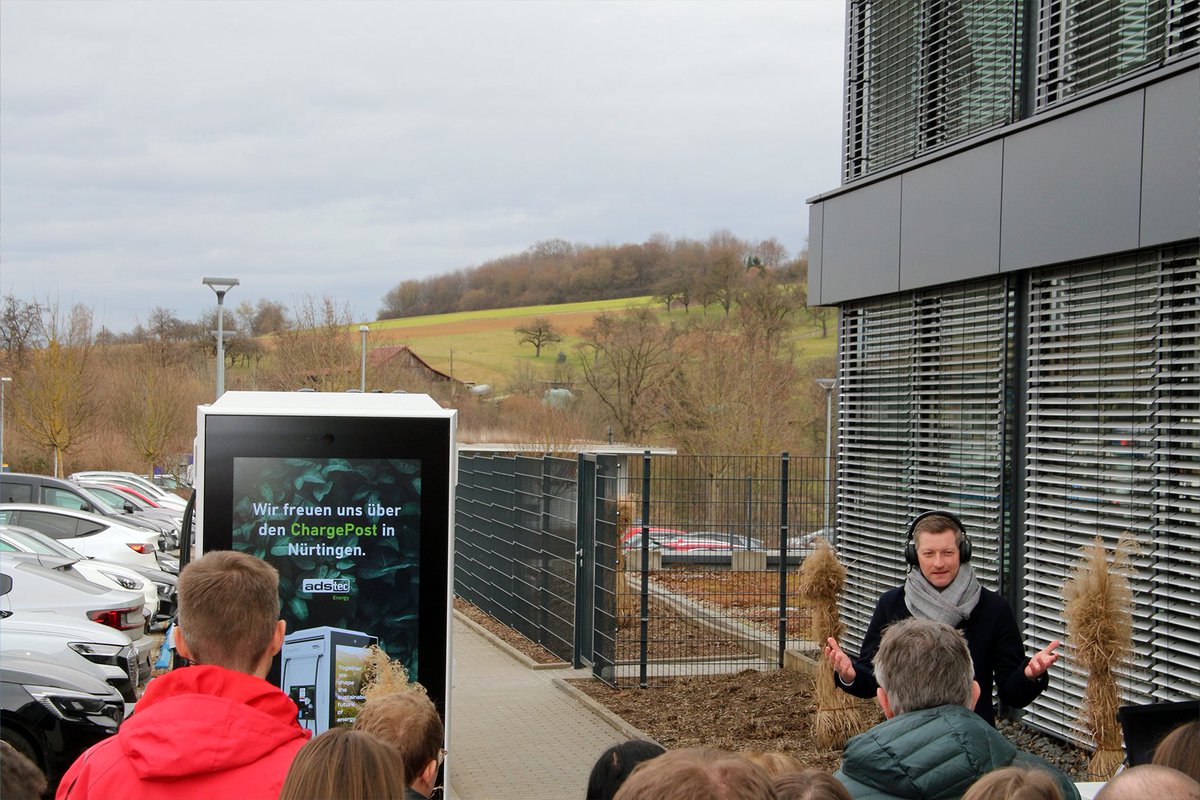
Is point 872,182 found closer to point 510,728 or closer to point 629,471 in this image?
point 629,471

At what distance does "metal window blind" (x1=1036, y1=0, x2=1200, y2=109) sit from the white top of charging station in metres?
4.88

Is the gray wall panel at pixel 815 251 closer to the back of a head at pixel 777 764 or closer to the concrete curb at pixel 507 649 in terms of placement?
the concrete curb at pixel 507 649

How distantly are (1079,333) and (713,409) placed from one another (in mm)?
36366

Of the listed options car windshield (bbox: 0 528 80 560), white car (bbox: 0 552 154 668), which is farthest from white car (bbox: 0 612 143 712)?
car windshield (bbox: 0 528 80 560)

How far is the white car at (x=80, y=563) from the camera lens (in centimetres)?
1453

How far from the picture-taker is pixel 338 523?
568 cm

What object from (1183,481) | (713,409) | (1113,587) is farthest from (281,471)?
(713,409)

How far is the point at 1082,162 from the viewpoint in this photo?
783 cm

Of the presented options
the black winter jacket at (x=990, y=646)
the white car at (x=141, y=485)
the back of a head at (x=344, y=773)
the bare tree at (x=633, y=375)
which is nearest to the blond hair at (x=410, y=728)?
the back of a head at (x=344, y=773)

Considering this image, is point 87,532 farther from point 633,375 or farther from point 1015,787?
point 633,375

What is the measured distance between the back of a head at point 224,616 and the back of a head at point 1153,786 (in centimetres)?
211

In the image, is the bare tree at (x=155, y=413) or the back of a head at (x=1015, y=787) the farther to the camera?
the bare tree at (x=155, y=413)

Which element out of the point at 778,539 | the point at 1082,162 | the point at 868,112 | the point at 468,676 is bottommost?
the point at 468,676

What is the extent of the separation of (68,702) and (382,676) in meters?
3.50
